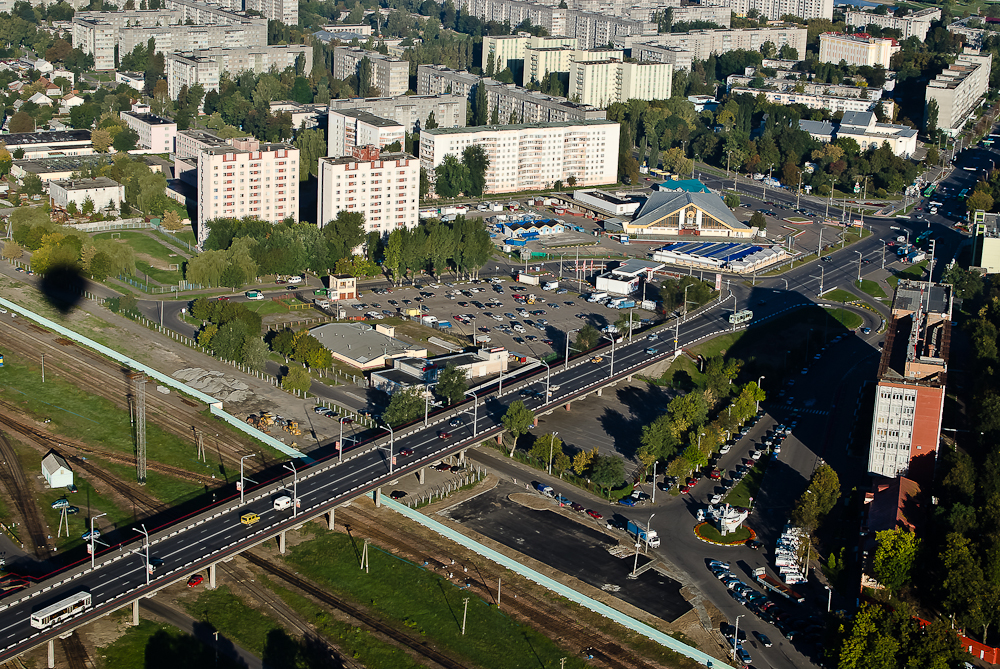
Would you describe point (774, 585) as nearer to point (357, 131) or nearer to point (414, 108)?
point (357, 131)

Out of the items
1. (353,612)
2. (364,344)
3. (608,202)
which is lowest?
(353,612)

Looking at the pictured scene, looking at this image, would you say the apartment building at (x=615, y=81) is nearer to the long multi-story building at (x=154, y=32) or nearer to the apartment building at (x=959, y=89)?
the apartment building at (x=959, y=89)

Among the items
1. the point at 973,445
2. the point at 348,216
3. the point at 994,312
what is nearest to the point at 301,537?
the point at 973,445

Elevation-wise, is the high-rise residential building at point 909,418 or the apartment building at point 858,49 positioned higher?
the apartment building at point 858,49

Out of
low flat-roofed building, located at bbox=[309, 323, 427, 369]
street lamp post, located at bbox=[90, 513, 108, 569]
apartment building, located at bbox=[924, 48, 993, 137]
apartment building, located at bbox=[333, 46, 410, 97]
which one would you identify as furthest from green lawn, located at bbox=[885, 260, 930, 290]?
apartment building, located at bbox=[333, 46, 410, 97]

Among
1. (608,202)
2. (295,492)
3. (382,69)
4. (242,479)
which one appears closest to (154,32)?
(382,69)

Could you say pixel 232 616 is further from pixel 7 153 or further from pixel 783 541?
pixel 7 153

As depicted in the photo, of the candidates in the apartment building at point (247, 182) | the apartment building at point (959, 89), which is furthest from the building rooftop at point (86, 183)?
the apartment building at point (959, 89)
